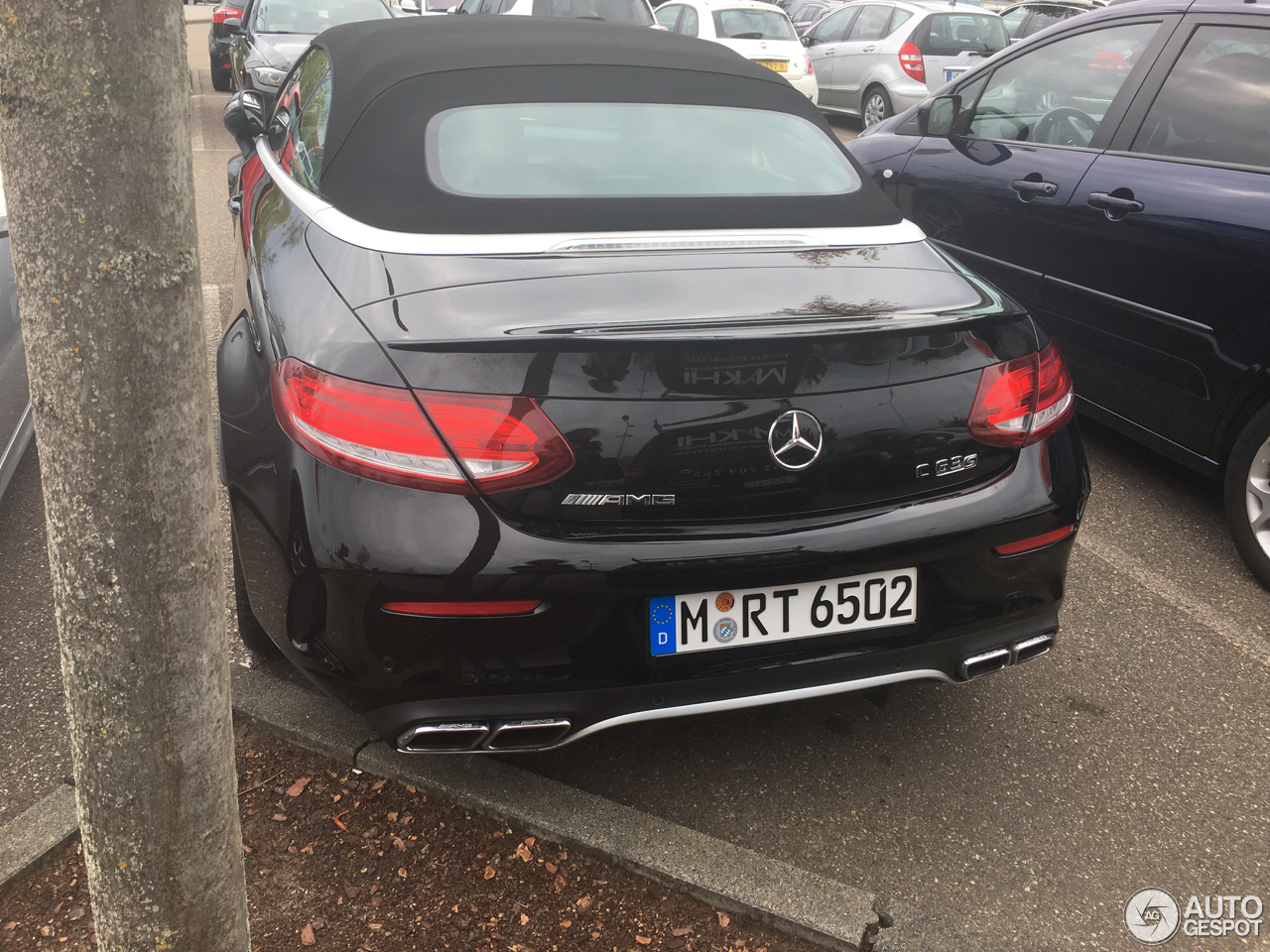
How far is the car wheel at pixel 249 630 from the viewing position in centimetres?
277

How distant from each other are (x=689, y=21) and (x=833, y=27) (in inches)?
87.8

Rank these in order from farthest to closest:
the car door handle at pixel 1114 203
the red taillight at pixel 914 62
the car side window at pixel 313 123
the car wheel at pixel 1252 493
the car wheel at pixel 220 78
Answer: the car wheel at pixel 220 78 → the red taillight at pixel 914 62 → the car door handle at pixel 1114 203 → the car wheel at pixel 1252 493 → the car side window at pixel 313 123

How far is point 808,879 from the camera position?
223 centimetres

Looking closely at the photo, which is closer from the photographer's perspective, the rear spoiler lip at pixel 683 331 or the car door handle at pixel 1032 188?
the rear spoiler lip at pixel 683 331

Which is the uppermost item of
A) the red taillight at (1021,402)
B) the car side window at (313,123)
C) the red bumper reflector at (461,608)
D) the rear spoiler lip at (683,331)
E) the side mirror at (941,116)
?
the car side window at (313,123)

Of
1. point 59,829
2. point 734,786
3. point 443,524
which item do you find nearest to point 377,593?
point 443,524

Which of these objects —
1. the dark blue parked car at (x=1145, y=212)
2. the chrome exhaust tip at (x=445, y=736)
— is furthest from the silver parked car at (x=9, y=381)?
the dark blue parked car at (x=1145, y=212)

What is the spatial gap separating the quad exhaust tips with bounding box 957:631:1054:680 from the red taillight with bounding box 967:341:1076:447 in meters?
0.45

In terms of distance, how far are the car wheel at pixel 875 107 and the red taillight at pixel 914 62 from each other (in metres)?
0.39

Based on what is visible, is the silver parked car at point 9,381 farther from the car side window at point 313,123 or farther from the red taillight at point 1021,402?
the red taillight at point 1021,402

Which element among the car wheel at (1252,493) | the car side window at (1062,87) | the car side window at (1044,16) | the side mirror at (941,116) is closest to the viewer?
the car wheel at (1252,493)

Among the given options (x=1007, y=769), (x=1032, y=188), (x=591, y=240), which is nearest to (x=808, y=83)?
(x=1032, y=188)

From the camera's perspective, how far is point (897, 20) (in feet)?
45.4

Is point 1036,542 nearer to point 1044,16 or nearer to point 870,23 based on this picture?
point 1044,16
